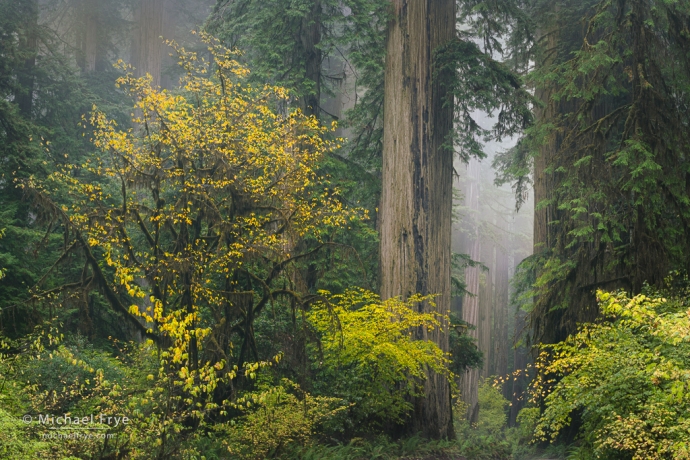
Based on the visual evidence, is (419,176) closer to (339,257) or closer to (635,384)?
(339,257)

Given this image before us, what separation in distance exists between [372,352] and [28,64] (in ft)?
43.8

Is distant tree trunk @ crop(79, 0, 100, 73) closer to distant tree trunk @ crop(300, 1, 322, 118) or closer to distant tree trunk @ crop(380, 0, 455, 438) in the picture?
distant tree trunk @ crop(300, 1, 322, 118)

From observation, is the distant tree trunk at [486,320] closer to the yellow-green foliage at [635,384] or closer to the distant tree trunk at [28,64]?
the distant tree trunk at [28,64]

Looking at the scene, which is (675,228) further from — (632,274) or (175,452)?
(175,452)

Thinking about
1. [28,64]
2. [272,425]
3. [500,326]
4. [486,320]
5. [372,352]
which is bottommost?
[272,425]

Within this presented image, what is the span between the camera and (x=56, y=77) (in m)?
19.0

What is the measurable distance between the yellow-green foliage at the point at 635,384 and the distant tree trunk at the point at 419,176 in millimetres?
4535

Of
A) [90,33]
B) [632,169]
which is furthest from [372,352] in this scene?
[90,33]

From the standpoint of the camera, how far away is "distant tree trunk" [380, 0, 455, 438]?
513 inches

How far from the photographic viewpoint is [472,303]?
31.4 metres

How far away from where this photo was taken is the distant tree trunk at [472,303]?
27.3 m

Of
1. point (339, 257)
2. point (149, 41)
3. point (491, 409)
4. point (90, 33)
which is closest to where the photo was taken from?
point (339, 257)

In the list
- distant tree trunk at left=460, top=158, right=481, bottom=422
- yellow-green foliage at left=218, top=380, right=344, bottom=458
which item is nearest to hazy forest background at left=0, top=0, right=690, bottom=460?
yellow-green foliage at left=218, top=380, right=344, bottom=458

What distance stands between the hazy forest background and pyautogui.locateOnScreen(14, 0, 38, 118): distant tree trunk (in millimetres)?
206
